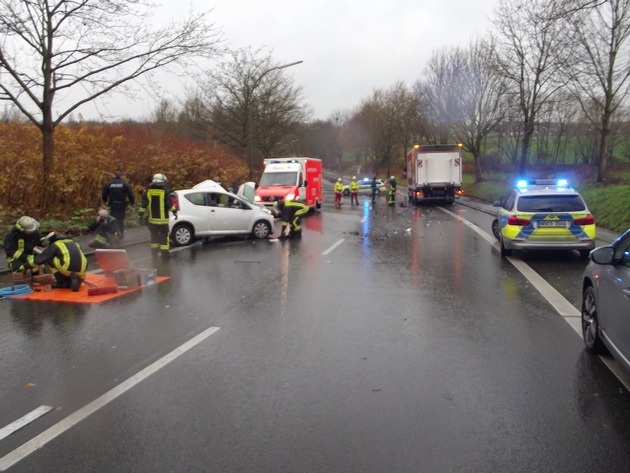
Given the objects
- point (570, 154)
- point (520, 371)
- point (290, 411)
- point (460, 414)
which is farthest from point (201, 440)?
point (570, 154)

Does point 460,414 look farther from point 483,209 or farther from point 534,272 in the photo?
point 483,209

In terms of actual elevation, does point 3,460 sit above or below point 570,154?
below

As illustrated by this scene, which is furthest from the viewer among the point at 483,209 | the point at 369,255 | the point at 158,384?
the point at 483,209

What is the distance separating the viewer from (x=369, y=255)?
1266cm

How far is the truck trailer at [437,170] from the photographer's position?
30.6 metres

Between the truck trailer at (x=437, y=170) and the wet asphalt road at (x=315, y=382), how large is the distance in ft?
71.9

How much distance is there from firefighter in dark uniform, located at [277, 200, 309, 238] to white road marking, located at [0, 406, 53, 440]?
11.5 meters

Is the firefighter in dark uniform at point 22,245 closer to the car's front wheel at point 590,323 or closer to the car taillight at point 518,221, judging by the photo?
the car's front wheel at point 590,323

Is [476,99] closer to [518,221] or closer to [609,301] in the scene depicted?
[518,221]

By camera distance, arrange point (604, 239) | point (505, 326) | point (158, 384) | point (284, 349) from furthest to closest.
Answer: point (604, 239) → point (505, 326) → point (284, 349) → point (158, 384)

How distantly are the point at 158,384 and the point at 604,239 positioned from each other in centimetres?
1399

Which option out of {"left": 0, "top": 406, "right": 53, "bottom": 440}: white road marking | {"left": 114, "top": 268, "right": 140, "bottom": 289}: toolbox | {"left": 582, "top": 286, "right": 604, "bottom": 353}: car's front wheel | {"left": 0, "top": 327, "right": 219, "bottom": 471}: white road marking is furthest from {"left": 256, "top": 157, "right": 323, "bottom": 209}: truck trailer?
{"left": 0, "top": 406, "right": 53, "bottom": 440}: white road marking

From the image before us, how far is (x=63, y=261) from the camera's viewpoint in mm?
8672

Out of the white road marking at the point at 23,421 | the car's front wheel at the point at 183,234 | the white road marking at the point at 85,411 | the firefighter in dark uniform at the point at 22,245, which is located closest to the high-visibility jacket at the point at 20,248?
the firefighter in dark uniform at the point at 22,245
